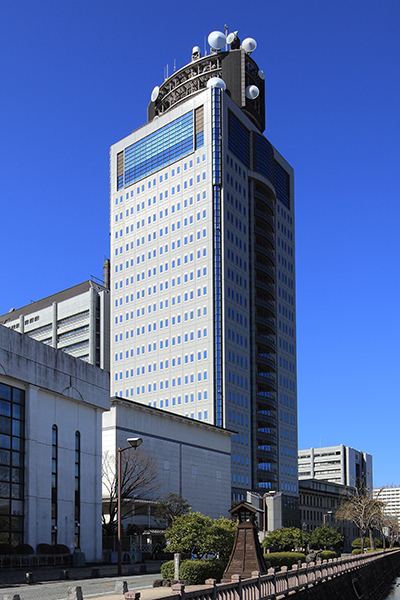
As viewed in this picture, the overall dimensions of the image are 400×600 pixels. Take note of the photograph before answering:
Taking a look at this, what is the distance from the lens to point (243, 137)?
404 feet

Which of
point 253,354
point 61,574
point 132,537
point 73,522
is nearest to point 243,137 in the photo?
point 253,354

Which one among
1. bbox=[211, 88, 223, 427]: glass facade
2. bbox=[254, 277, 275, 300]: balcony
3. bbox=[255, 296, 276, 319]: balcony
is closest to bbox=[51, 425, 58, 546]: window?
bbox=[211, 88, 223, 427]: glass facade

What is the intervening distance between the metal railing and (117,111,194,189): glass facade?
92.2 m

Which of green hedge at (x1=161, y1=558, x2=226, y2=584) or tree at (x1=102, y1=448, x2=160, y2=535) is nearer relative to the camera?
green hedge at (x1=161, y1=558, x2=226, y2=584)

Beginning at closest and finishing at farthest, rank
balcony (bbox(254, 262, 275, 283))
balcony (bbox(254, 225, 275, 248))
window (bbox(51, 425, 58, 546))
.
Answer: window (bbox(51, 425, 58, 546)), balcony (bbox(254, 262, 275, 283)), balcony (bbox(254, 225, 275, 248))

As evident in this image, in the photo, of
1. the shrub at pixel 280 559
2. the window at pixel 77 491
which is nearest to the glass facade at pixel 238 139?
the window at pixel 77 491

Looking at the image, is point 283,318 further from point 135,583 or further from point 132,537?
point 135,583

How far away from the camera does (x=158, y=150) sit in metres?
125

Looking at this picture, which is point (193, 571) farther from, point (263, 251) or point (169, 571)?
point (263, 251)

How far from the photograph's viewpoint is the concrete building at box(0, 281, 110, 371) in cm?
14375

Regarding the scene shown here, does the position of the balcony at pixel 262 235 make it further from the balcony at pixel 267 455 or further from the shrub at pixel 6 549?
Answer: the shrub at pixel 6 549

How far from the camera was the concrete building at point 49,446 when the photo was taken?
140ft

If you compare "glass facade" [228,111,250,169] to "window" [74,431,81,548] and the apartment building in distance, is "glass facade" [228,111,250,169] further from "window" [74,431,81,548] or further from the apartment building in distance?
"window" [74,431,81,548]

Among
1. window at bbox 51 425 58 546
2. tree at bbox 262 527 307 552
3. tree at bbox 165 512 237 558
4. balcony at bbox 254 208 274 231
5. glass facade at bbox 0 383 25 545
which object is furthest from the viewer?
balcony at bbox 254 208 274 231
